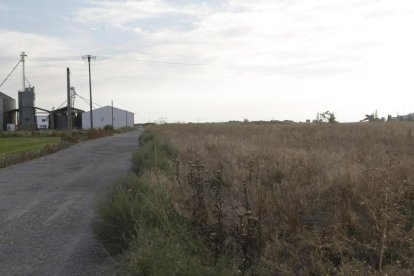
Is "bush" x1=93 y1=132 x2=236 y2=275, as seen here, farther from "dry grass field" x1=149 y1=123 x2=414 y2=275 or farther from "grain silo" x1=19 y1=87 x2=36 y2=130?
"grain silo" x1=19 y1=87 x2=36 y2=130

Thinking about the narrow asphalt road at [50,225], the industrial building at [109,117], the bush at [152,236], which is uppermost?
the industrial building at [109,117]

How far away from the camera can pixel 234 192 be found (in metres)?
7.62

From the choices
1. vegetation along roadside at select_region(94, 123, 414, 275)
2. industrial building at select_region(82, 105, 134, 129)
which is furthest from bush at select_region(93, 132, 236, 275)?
industrial building at select_region(82, 105, 134, 129)

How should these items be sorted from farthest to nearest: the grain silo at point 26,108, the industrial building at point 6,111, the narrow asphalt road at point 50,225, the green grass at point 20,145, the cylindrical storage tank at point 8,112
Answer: the cylindrical storage tank at point 8,112, the grain silo at point 26,108, the industrial building at point 6,111, the green grass at point 20,145, the narrow asphalt road at point 50,225

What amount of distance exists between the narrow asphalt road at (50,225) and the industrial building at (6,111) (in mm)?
78601

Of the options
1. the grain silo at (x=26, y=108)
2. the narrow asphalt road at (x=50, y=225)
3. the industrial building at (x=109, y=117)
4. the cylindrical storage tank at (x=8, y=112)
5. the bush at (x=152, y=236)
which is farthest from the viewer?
the industrial building at (x=109, y=117)

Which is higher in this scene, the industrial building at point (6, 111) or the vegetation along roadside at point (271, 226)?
the industrial building at point (6, 111)

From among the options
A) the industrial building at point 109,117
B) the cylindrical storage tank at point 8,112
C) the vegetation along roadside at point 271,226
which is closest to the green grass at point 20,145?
the vegetation along roadside at point 271,226

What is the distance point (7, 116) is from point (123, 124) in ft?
137

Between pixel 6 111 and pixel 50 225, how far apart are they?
90403 millimetres

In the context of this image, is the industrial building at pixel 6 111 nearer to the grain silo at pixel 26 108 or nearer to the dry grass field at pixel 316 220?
the grain silo at pixel 26 108

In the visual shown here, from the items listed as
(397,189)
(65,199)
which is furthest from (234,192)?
(65,199)

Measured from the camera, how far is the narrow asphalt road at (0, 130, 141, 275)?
5977 millimetres

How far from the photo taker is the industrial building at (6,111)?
88.4 metres
